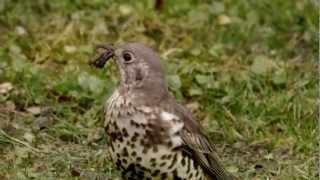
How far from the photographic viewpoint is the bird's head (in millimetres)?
5598

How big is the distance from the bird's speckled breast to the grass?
40.9 inches

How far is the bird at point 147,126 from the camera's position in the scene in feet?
17.7

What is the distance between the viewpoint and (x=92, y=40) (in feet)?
27.9

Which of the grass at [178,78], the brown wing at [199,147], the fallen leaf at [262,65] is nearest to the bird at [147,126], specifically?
the brown wing at [199,147]

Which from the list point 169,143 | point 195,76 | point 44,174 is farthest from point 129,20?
point 169,143

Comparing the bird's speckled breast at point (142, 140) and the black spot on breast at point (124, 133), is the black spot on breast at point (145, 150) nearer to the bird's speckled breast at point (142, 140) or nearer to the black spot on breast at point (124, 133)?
the bird's speckled breast at point (142, 140)

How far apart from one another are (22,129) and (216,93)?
4.70 ft

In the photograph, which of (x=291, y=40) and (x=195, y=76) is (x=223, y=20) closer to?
(x=291, y=40)

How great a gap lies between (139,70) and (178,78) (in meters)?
2.18

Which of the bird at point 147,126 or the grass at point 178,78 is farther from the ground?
the grass at point 178,78

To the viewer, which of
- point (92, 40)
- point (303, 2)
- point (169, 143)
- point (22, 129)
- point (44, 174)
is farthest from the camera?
point (303, 2)

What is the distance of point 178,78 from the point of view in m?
7.79

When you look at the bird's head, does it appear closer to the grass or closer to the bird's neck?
the bird's neck

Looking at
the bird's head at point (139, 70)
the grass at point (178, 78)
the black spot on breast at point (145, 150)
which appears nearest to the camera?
the black spot on breast at point (145, 150)
